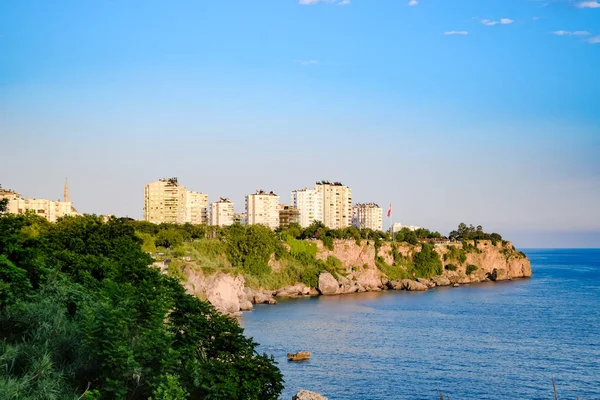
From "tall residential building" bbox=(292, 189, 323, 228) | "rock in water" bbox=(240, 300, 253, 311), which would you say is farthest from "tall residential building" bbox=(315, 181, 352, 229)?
"rock in water" bbox=(240, 300, 253, 311)

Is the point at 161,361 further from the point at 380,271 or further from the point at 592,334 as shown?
the point at 380,271

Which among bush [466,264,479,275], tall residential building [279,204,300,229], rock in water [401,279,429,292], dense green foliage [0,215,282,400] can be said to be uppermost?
tall residential building [279,204,300,229]

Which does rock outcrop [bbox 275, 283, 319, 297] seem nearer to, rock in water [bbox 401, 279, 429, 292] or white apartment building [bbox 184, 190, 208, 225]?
rock in water [bbox 401, 279, 429, 292]

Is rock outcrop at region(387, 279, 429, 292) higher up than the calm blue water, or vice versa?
rock outcrop at region(387, 279, 429, 292)

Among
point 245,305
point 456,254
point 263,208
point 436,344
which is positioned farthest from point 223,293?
point 263,208

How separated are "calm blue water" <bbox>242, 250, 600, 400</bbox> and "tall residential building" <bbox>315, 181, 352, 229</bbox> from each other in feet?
226

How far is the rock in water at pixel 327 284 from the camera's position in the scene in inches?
2680

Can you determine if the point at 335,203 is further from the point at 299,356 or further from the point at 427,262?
the point at 299,356

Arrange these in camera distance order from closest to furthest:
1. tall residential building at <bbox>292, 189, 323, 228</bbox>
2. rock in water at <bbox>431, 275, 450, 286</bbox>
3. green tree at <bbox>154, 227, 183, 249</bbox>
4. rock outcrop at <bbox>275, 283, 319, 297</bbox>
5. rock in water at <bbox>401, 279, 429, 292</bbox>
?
1. green tree at <bbox>154, 227, 183, 249</bbox>
2. rock outcrop at <bbox>275, 283, 319, 297</bbox>
3. rock in water at <bbox>401, 279, 429, 292</bbox>
4. rock in water at <bbox>431, 275, 450, 286</bbox>
5. tall residential building at <bbox>292, 189, 323, 228</bbox>

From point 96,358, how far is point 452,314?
40916mm

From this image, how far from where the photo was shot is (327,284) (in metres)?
68.4

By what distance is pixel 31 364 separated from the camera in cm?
1478

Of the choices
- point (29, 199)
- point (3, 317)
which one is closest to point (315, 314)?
point (3, 317)

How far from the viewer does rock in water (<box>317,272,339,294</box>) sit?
2680 inches
